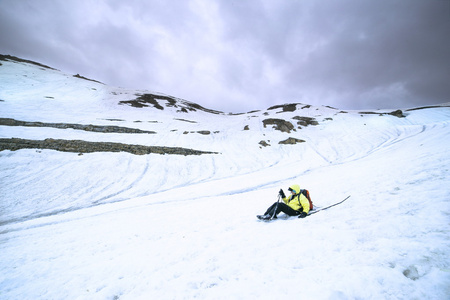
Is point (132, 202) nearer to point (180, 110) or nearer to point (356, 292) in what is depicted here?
Answer: point (356, 292)

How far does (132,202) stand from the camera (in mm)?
12992

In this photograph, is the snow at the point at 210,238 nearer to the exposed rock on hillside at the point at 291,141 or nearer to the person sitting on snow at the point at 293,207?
the person sitting on snow at the point at 293,207

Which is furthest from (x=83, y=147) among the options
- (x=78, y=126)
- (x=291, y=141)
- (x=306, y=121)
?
(x=306, y=121)

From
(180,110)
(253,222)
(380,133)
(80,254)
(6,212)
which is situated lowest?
(6,212)

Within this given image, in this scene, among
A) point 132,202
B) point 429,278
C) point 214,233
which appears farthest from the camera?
point 132,202

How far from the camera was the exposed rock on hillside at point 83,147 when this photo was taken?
56.7 ft

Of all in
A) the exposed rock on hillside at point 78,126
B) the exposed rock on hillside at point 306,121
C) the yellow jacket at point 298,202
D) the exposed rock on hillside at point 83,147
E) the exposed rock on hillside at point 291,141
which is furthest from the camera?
the exposed rock on hillside at point 306,121

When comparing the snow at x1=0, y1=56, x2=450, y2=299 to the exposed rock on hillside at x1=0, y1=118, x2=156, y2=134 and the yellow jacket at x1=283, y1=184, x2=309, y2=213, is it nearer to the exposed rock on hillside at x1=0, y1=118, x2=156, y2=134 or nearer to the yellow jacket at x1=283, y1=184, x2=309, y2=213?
the yellow jacket at x1=283, y1=184, x2=309, y2=213

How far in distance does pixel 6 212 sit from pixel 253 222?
15.2 meters

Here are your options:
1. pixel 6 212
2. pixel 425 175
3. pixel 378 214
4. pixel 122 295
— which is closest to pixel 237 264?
pixel 122 295

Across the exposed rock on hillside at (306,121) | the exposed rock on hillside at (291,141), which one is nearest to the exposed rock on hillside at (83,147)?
the exposed rock on hillside at (291,141)

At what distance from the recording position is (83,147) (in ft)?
65.2

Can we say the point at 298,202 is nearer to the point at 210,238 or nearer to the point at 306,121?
the point at 210,238

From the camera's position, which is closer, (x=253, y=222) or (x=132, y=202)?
(x=253, y=222)
